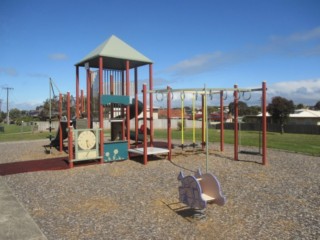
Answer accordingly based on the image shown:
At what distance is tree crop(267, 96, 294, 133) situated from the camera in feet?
141

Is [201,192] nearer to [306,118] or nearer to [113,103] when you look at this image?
[113,103]

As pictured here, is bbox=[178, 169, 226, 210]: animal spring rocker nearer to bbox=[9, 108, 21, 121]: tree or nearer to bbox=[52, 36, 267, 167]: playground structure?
bbox=[52, 36, 267, 167]: playground structure

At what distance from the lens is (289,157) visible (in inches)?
474

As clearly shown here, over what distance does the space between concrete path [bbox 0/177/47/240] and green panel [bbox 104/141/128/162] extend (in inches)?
182

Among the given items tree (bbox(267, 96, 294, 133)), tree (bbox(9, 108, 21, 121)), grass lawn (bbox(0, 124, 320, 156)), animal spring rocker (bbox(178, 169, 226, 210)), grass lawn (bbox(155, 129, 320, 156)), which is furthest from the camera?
tree (bbox(9, 108, 21, 121))

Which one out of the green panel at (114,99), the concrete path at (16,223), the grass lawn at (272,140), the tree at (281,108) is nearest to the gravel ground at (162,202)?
the concrete path at (16,223)

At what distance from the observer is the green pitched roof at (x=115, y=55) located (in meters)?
11.6

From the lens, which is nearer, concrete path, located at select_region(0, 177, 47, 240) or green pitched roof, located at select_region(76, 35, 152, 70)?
concrete path, located at select_region(0, 177, 47, 240)

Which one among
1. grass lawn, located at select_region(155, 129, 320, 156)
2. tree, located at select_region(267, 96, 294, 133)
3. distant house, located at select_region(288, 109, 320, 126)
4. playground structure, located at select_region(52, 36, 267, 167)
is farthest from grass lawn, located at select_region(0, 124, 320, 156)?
distant house, located at select_region(288, 109, 320, 126)

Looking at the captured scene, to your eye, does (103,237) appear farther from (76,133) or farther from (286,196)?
(76,133)

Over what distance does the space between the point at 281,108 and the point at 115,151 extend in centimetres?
Result: 3737

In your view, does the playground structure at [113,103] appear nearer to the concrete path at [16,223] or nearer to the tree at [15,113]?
the concrete path at [16,223]

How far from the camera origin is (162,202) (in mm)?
6223

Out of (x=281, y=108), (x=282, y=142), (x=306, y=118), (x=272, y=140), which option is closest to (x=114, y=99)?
(x=282, y=142)
